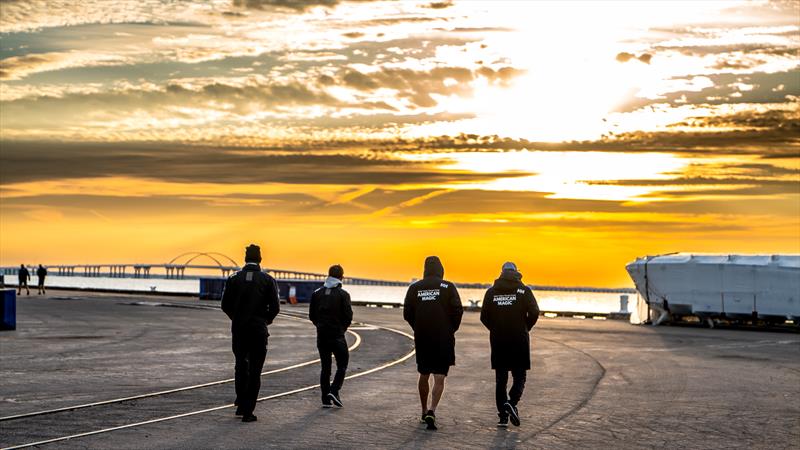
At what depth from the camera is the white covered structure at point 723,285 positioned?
37.4 meters

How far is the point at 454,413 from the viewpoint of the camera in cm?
1453

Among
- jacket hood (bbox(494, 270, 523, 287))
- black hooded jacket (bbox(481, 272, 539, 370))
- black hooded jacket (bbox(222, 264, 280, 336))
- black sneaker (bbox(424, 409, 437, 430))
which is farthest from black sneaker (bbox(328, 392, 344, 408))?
jacket hood (bbox(494, 270, 523, 287))

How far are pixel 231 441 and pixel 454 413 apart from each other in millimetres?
3774

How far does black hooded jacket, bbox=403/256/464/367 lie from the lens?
13414 mm

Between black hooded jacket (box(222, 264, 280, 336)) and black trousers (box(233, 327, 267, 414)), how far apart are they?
0.32ft

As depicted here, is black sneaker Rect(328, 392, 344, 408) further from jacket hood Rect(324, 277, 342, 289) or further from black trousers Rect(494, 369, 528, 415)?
black trousers Rect(494, 369, 528, 415)

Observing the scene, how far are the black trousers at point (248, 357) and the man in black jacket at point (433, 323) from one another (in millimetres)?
2093

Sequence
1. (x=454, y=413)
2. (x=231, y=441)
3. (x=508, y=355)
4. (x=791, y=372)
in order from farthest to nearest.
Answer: (x=791, y=372) → (x=454, y=413) → (x=508, y=355) → (x=231, y=441)

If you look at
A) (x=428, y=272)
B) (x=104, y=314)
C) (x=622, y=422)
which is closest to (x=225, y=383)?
(x=428, y=272)

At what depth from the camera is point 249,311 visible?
45.9 ft

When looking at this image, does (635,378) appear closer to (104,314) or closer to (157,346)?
(157,346)

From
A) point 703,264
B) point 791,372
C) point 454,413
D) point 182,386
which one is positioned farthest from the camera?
point 703,264

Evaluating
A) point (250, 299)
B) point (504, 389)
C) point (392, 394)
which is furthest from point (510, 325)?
point (250, 299)

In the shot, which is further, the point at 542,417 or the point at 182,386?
the point at 182,386
